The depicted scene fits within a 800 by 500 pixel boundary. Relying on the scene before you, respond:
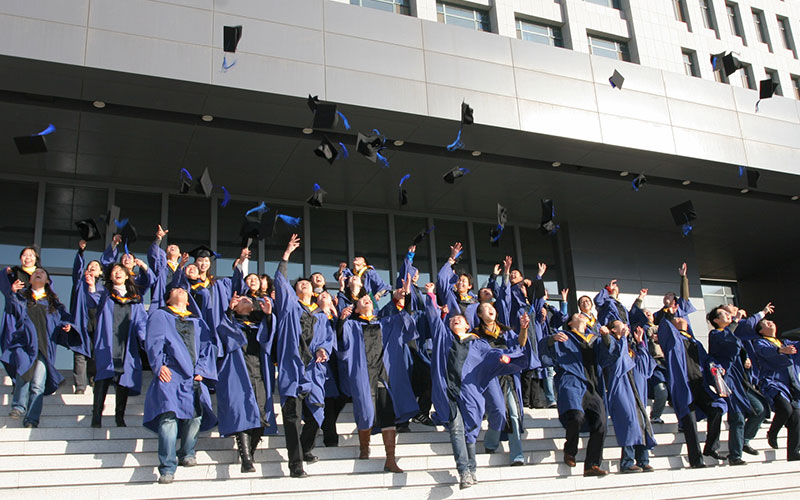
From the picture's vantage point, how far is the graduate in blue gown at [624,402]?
719 cm

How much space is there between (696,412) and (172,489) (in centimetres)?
541

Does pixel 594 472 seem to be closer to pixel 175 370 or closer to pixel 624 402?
pixel 624 402

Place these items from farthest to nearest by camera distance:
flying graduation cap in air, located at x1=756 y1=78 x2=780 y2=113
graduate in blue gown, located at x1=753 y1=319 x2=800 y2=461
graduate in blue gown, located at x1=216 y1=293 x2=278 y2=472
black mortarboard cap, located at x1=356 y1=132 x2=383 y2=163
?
flying graduation cap in air, located at x1=756 y1=78 x2=780 y2=113 < black mortarboard cap, located at x1=356 y1=132 x2=383 y2=163 < graduate in blue gown, located at x1=753 y1=319 x2=800 y2=461 < graduate in blue gown, located at x1=216 y1=293 x2=278 y2=472

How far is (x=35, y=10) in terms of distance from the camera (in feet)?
28.0

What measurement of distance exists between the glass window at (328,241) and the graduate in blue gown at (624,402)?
614 centimetres

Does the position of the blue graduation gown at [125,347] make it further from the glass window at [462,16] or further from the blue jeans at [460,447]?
the glass window at [462,16]

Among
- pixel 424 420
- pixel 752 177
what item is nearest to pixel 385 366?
pixel 424 420

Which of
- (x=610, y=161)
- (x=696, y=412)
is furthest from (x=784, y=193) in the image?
(x=696, y=412)

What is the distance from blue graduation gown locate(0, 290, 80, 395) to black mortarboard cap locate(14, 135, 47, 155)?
6.87ft

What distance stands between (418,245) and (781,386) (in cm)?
676

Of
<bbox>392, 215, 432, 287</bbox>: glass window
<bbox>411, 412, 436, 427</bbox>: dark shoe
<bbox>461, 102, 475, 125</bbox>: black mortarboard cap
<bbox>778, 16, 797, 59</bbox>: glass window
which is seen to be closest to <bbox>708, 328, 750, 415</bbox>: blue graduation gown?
<bbox>411, 412, 436, 427</bbox>: dark shoe

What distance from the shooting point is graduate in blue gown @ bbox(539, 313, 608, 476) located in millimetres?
6969

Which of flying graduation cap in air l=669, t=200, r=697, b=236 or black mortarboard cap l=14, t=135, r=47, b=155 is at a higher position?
black mortarboard cap l=14, t=135, r=47, b=155

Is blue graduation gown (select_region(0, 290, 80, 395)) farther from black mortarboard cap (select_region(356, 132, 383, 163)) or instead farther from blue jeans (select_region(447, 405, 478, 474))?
black mortarboard cap (select_region(356, 132, 383, 163))
